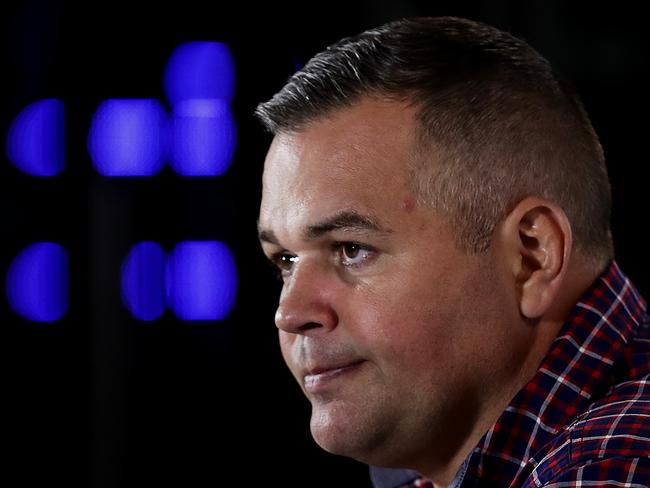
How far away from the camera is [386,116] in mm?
1440

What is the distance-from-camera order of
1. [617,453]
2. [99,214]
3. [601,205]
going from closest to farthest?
[617,453]
[601,205]
[99,214]

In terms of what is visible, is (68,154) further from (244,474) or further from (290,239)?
(290,239)

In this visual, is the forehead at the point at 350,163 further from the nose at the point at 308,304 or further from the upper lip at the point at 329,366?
the upper lip at the point at 329,366

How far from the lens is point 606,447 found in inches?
46.6

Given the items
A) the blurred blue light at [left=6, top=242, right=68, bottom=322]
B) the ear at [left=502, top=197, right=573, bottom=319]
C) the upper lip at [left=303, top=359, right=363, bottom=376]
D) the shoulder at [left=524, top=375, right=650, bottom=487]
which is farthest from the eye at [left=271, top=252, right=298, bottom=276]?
the blurred blue light at [left=6, top=242, right=68, bottom=322]

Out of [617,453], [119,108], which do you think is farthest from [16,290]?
[617,453]

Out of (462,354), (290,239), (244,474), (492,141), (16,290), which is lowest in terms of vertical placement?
(244,474)

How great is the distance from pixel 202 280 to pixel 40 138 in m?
0.73

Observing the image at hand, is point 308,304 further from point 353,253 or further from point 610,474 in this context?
point 610,474

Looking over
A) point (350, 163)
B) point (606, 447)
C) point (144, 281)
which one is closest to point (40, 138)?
point (144, 281)

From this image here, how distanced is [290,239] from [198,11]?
215 cm

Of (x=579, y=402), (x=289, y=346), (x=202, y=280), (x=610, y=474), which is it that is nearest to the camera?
(x=610, y=474)

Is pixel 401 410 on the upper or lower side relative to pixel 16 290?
upper

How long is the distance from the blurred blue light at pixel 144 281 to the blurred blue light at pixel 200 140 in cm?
30
